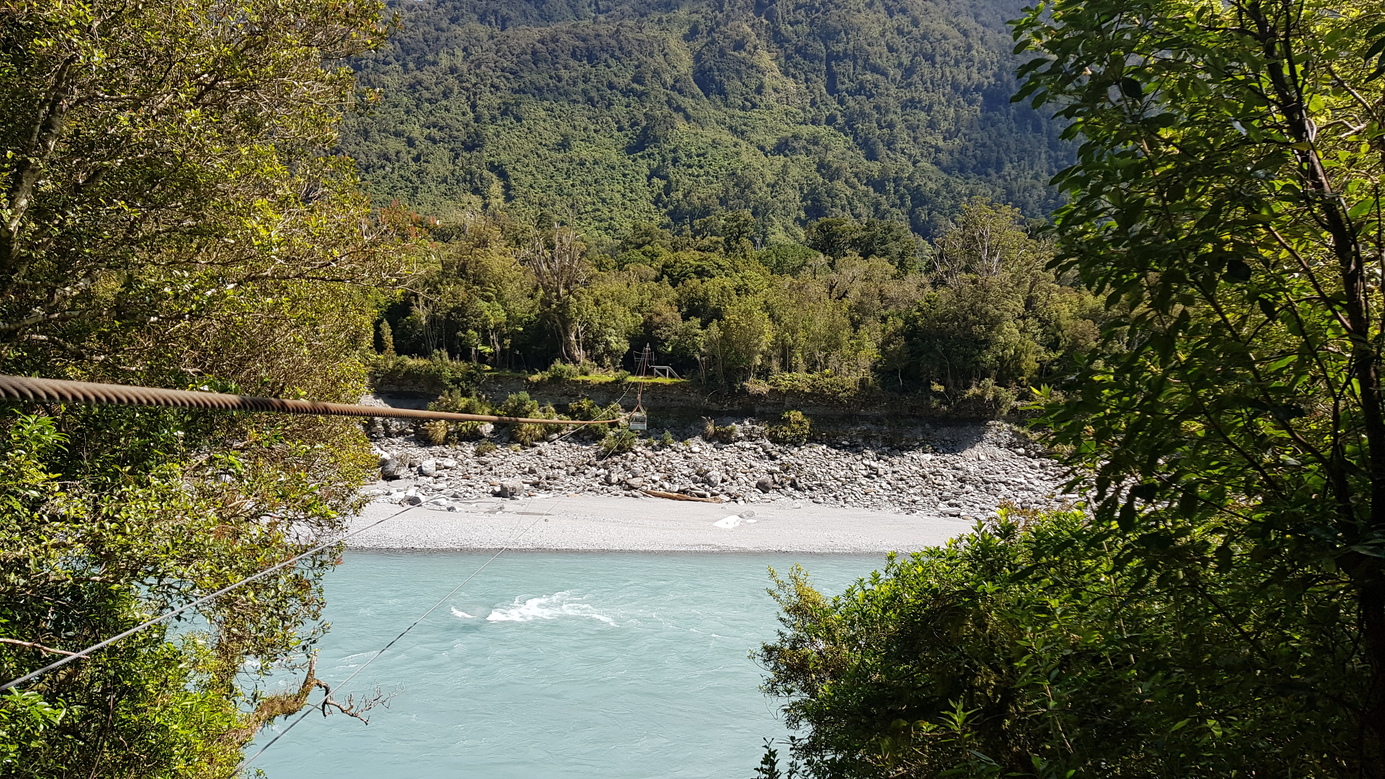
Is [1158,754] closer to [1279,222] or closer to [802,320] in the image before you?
[1279,222]

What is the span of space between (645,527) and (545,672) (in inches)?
405

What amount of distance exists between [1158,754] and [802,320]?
114ft

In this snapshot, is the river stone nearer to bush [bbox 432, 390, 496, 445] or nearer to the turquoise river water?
bush [bbox 432, 390, 496, 445]

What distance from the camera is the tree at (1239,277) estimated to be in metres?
1.48

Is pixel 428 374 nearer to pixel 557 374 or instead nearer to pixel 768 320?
pixel 557 374

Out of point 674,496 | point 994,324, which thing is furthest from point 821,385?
point 674,496

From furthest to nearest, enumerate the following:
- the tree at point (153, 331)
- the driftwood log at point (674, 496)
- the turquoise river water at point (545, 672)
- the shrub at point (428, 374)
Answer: the shrub at point (428, 374), the driftwood log at point (674, 496), the turquoise river water at point (545, 672), the tree at point (153, 331)

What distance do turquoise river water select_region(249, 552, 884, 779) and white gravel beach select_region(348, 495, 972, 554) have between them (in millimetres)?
1526

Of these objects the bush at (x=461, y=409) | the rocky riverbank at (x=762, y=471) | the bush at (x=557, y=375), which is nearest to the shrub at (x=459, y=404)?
the bush at (x=461, y=409)

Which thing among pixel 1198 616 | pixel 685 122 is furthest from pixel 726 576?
pixel 685 122

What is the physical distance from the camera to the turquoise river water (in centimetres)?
967

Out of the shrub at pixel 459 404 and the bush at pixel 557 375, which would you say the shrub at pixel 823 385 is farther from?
the shrub at pixel 459 404

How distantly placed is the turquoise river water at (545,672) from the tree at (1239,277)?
7.55 m

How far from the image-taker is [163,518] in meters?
4.45
